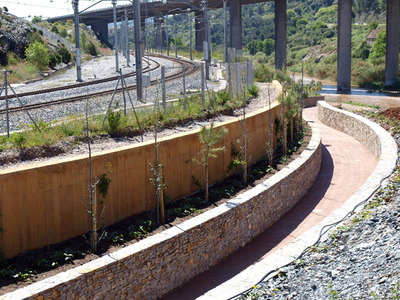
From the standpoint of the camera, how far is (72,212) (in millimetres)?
10086

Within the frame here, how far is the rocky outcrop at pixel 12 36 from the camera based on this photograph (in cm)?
4347

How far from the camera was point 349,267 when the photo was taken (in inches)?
331

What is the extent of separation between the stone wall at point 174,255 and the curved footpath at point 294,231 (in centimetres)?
23

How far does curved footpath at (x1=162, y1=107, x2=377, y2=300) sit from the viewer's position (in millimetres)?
8812

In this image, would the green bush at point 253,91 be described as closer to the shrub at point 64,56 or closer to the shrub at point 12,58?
the shrub at point 12,58

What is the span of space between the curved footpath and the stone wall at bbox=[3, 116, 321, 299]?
229 mm

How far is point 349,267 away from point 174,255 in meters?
3.18

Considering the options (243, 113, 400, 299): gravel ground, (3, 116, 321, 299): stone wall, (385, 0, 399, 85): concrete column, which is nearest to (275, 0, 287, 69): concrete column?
(385, 0, 399, 85): concrete column

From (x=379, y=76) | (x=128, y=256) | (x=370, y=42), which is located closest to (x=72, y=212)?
(x=128, y=256)

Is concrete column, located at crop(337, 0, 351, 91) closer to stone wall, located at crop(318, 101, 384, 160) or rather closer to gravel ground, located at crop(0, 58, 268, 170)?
stone wall, located at crop(318, 101, 384, 160)

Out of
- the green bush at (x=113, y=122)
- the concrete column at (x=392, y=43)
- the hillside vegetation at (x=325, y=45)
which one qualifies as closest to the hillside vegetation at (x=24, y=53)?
the green bush at (x=113, y=122)

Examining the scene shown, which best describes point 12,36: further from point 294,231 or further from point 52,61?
point 294,231

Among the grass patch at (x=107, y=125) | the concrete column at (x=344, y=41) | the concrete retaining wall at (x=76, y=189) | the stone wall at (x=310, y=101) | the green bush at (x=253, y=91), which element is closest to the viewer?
the concrete retaining wall at (x=76, y=189)

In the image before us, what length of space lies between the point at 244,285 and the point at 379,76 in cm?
6111
